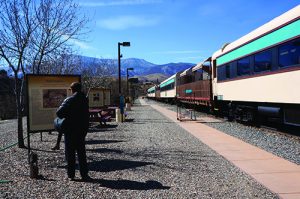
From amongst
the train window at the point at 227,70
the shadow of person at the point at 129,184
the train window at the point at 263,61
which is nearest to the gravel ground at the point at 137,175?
the shadow of person at the point at 129,184

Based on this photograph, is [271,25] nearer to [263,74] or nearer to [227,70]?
[263,74]

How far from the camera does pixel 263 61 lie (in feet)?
47.0

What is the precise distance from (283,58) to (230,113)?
306 inches

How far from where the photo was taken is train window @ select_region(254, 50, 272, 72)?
45.0ft

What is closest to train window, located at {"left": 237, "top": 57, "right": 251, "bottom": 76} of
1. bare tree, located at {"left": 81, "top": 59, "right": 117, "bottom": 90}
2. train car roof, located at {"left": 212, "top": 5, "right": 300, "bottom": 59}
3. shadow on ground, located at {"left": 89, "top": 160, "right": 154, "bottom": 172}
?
train car roof, located at {"left": 212, "top": 5, "right": 300, "bottom": 59}

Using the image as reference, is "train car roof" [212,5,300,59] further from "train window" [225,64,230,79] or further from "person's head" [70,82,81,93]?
"person's head" [70,82,81,93]

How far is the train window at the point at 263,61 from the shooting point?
13.7 m

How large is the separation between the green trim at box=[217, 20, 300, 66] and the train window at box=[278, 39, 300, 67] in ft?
0.76

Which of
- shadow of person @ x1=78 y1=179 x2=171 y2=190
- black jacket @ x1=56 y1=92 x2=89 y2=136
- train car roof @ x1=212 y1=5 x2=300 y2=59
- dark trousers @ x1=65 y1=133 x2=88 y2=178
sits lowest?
shadow of person @ x1=78 y1=179 x2=171 y2=190

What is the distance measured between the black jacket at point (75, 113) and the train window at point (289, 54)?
6.54 metres

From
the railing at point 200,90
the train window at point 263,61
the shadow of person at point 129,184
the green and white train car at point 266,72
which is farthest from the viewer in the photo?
the railing at point 200,90

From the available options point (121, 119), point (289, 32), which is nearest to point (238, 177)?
point (289, 32)

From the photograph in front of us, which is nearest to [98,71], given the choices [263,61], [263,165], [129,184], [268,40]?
[263,61]

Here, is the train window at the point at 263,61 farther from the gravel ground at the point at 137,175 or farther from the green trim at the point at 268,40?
the gravel ground at the point at 137,175
